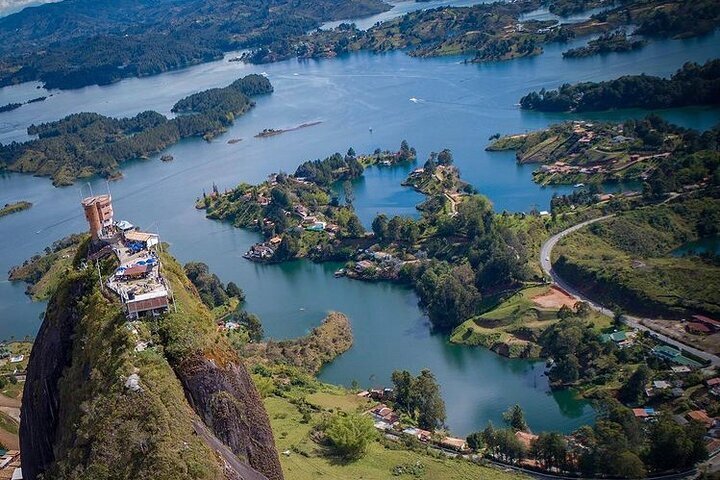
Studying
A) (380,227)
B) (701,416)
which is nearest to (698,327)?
(701,416)

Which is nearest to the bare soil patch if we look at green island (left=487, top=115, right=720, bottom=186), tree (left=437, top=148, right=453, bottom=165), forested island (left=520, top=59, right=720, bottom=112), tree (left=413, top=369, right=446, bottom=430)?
tree (left=413, top=369, right=446, bottom=430)

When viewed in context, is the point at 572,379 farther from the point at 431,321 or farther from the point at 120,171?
the point at 120,171

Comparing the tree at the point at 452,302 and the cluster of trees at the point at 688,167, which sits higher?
the cluster of trees at the point at 688,167

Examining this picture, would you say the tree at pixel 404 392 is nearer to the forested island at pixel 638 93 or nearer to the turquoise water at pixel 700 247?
the turquoise water at pixel 700 247

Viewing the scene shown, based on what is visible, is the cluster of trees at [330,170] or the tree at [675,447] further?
the cluster of trees at [330,170]

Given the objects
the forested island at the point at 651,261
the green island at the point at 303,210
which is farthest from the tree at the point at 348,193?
the forested island at the point at 651,261

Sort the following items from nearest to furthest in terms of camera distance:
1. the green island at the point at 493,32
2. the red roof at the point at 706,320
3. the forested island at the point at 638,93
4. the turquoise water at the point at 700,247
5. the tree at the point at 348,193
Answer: the red roof at the point at 706,320 → the turquoise water at the point at 700,247 → the tree at the point at 348,193 → the forested island at the point at 638,93 → the green island at the point at 493,32
